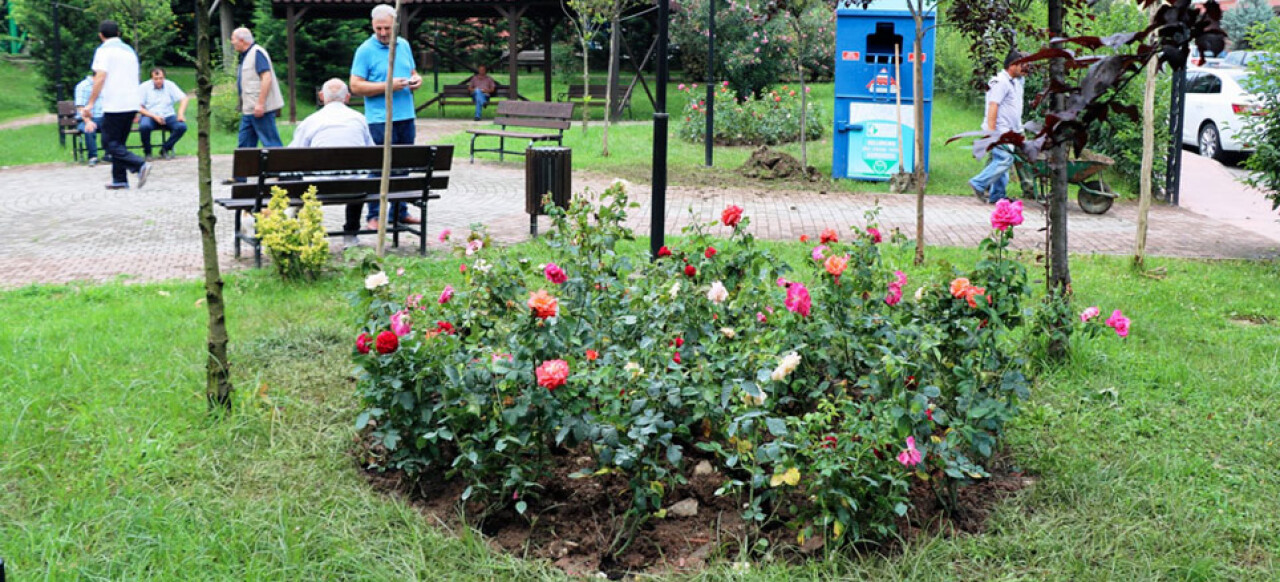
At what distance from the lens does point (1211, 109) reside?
1866 cm

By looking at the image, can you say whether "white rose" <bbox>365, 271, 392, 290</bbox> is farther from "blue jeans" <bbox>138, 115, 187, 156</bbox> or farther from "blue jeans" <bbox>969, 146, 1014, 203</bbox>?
"blue jeans" <bbox>138, 115, 187, 156</bbox>

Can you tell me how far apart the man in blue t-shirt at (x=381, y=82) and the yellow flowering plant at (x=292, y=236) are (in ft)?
6.47

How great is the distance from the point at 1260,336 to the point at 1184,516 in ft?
9.41

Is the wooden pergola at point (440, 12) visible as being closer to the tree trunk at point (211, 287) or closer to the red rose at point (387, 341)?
the tree trunk at point (211, 287)

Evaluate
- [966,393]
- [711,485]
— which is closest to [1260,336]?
[966,393]

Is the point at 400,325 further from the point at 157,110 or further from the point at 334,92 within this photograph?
the point at 157,110

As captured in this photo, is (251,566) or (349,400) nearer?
(251,566)

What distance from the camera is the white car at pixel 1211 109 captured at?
18.0 m

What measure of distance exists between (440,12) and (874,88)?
1621cm

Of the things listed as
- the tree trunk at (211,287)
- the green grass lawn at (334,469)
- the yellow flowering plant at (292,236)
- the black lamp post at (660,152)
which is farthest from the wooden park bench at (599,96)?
the tree trunk at (211,287)

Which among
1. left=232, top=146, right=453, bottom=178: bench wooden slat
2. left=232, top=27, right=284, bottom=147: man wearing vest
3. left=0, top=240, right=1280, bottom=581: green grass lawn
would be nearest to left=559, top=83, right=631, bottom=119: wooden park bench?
left=232, top=27, right=284, bottom=147: man wearing vest

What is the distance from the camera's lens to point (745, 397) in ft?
11.9

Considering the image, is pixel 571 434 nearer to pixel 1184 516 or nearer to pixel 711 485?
pixel 711 485

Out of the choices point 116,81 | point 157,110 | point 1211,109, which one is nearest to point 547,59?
point 157,110
